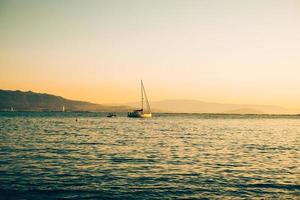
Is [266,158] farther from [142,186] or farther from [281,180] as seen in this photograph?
[142,186]

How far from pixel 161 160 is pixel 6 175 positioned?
1376cm

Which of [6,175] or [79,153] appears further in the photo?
[79,153]

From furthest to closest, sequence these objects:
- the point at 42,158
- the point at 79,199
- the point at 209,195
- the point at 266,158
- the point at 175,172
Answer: the point at 266,158 < the point at 42,158 < the point at 175,172 < the point at 209,195 < the point at 79,199

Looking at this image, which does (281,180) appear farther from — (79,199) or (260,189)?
(79,199)

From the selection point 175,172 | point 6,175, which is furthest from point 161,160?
point 6,175

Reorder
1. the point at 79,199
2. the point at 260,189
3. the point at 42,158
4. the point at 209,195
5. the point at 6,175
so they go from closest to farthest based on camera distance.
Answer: the point at 79,199
the point at 209,195
the point at 260,189
the point at 6,175
the point at 42,158

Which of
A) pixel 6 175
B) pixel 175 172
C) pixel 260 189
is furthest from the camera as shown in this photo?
pixel 175 172

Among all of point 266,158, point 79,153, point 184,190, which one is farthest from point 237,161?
point 79,153

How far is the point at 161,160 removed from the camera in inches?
1266

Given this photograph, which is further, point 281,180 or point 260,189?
point 281,180

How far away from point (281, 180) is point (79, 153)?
66.7ft

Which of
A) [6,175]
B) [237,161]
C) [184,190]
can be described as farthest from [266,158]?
[6,175]

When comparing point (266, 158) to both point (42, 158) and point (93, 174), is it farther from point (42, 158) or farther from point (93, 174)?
point (42, 158)

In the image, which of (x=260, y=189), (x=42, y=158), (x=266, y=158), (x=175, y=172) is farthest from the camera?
(x=266, y=158)
